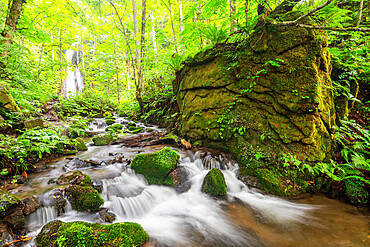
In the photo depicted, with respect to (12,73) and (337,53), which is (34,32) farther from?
(337,53)

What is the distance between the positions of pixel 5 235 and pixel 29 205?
0.56 meters

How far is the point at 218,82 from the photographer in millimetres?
5723

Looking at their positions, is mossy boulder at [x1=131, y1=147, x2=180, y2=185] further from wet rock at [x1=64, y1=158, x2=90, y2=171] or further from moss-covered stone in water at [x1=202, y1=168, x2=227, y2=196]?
wet rock at [x1=64, y1=158, x2=90, y2=171]

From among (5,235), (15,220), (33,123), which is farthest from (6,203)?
(33,123)

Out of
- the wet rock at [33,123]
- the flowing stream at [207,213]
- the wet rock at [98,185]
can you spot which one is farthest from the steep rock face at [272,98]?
the wet rock at [33,123]

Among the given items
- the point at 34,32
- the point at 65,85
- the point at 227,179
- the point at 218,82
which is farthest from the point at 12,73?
the point at 65,85

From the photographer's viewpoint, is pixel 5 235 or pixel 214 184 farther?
pixel 214 184

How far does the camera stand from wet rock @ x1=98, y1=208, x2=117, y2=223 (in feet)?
9.20

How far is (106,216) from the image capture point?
2863mm

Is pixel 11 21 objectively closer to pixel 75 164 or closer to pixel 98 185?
pixel 75 164

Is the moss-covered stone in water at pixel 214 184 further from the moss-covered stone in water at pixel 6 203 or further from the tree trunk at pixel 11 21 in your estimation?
the tree trunk at pixel 11 21

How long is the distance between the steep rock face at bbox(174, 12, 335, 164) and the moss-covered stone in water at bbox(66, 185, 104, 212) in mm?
3727

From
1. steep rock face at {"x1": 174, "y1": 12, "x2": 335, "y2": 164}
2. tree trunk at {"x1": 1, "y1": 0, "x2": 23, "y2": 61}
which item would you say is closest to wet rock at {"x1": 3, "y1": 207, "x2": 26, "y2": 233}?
steep rock face at {"x1": 174, "y1": 12, "x2": 335, "y2": 164}

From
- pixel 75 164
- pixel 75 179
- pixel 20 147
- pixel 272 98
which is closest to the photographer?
pixel 20 147
